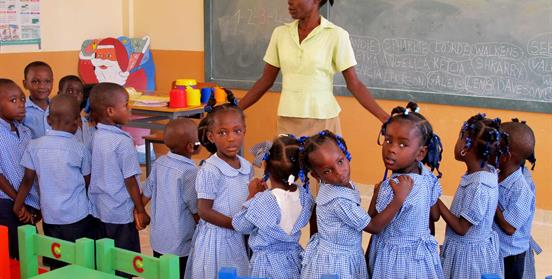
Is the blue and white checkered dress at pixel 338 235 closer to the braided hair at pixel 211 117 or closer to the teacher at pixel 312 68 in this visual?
the braided hair at pixel 211 117

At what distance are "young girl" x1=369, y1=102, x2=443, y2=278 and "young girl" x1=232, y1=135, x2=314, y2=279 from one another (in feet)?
0.85

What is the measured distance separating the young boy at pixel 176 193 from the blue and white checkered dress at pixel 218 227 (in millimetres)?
181

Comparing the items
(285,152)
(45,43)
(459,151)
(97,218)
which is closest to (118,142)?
(97,218)

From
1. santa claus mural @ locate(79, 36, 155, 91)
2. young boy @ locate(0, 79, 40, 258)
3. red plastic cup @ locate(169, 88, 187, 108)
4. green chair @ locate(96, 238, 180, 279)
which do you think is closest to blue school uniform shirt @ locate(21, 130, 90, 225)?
young boy @ locate(0, 79, 40, 258)

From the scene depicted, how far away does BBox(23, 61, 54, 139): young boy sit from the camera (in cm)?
351

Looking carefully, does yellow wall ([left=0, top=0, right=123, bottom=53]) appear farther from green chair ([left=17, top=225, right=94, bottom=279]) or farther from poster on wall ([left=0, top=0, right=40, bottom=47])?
green chair ([left=17, top=225, right=94, bottom=279])

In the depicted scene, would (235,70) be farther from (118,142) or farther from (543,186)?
(118,142)

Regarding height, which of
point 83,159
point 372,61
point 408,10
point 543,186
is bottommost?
point 543,186

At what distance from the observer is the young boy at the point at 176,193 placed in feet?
8.77

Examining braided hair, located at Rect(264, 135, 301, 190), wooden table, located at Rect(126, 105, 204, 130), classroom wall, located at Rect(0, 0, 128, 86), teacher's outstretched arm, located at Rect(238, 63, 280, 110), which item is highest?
classroom wall, located at Rect(0, 0, 128, 86)

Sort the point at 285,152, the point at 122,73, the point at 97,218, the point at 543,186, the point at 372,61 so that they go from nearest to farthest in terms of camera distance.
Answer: the point at 285,152 < the point at 97,218 < the point at 543,186 < the point at 372,61 < the point at 122,73

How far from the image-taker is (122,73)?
6.08m

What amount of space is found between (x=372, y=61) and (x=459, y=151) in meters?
2.78

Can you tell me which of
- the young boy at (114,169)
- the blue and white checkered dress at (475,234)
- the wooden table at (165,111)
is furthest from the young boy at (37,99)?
the blue and white checkered dress at (475,234)
